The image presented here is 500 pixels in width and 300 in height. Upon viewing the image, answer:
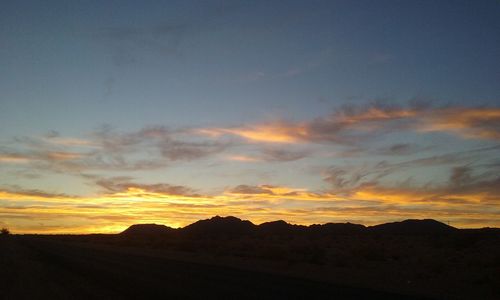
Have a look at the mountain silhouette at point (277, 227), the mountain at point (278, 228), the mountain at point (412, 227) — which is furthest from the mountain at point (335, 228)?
the mountain at point (412, 227)

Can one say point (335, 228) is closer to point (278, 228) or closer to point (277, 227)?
point (278, 228)

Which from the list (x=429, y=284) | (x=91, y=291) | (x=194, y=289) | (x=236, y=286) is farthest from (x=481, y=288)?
(x=91, y=291)

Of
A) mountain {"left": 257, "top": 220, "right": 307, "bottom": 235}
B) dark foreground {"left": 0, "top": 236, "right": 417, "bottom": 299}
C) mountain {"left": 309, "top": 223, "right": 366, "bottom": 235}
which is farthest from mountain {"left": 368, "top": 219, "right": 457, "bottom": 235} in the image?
dark foreground {"left": 0, "top": 236, "right": 417, "bottom": 299}

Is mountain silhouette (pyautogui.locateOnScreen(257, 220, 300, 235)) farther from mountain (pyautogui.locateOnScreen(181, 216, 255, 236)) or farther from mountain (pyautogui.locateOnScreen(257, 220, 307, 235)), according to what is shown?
mountain (pyautogui.locateOnScreen(181, 216, 255, 236))

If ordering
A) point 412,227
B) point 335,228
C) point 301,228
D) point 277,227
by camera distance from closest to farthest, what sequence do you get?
point 412,227, point 335,228, point 301,228, point 277,227

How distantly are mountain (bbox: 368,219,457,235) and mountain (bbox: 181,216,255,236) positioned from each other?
44294 mm

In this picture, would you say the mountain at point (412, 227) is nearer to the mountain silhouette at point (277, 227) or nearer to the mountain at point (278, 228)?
the mountain at point (278, 228)

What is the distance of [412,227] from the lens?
152m

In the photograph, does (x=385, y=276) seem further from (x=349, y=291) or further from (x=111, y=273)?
(x=111, y=273)

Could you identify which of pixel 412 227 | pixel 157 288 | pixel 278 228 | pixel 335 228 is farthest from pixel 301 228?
pixel 157 288

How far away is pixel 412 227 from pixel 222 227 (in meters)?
63.9

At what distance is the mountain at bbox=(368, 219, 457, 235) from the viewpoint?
484ft

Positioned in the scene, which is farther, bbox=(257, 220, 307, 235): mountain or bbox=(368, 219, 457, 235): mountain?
bbox=(257, 220, 307, 235): mountain

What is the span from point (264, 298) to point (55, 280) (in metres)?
11.5
